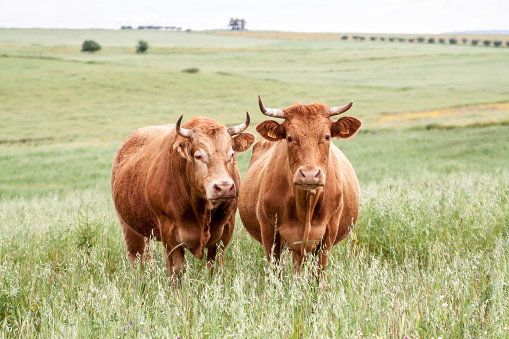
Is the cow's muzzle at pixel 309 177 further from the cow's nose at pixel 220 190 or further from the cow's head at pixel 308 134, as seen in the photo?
the cow's nose at pixel 220 190

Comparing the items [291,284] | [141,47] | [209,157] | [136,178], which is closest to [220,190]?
[209,157]

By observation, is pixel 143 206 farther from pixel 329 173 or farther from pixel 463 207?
pixel 463 207

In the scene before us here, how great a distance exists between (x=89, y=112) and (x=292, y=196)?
3533 centimetres

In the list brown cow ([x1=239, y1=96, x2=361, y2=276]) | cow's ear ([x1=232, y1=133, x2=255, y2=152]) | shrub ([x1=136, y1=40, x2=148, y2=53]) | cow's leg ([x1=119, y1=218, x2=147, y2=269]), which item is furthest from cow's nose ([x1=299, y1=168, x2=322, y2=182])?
shrub ([x1=136, y1=40, x2=148, y2=53])

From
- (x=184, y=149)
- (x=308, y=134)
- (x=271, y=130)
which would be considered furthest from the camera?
(x=184, y=149)

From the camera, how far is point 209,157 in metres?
5.05

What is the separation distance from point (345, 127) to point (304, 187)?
0.96 metres

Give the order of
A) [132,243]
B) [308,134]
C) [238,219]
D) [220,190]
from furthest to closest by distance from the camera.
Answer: [238,219], [132,243], [220,190], [308,134]

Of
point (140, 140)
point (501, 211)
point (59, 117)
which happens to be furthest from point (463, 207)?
point (59, 117)

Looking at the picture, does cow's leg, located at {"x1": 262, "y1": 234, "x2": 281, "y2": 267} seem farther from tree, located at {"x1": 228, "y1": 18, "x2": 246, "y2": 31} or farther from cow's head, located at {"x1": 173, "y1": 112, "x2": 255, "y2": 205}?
tree, located at {"x1": 228, "y1": 18, "x2": 246, "y2": 31}

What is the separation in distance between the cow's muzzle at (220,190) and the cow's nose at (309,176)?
28.5 inches

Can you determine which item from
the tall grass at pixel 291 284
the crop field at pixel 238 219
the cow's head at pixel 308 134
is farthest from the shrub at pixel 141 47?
the cow's head at pixel 308 134

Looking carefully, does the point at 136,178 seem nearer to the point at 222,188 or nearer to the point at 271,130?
the point at 222,188

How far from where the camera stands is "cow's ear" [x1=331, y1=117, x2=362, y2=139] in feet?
16.3
